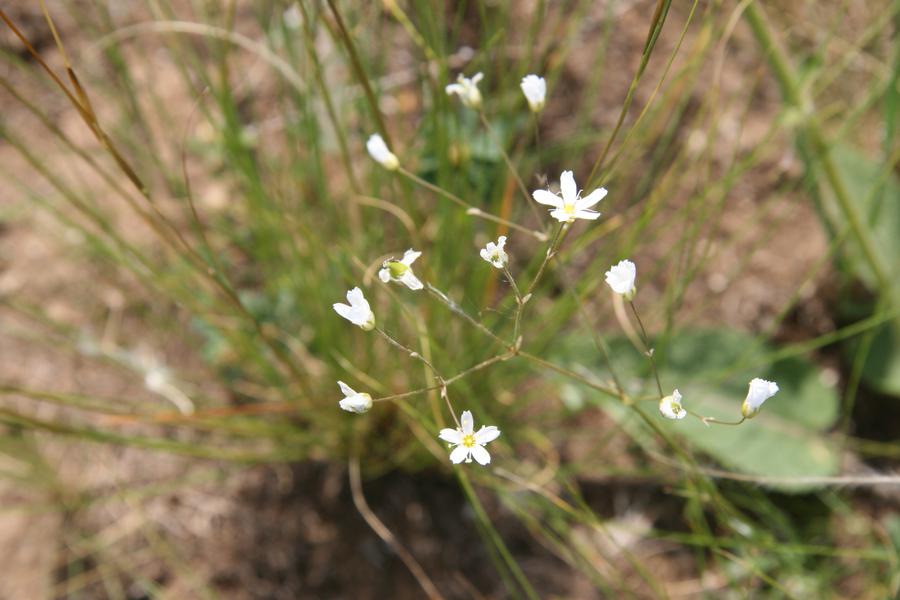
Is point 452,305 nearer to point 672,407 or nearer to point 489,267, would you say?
point 672,407

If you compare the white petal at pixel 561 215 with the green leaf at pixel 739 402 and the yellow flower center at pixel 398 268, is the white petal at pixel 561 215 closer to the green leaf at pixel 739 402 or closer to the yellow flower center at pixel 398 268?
the yellow flower center at pixel 398 268

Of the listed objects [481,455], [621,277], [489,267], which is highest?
[489,267]

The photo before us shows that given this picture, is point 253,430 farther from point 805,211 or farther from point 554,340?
point 805,211

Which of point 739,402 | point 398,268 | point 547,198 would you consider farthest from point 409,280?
point 739,402

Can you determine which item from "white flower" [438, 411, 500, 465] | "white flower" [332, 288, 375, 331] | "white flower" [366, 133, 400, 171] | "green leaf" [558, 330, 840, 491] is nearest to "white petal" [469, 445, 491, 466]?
"white flower" [438, 411, 500, 465]

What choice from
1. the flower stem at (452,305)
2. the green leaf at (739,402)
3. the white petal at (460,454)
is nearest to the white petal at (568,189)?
the flower stem at (452,305)

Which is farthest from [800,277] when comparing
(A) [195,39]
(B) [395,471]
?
(A) [195,39]
